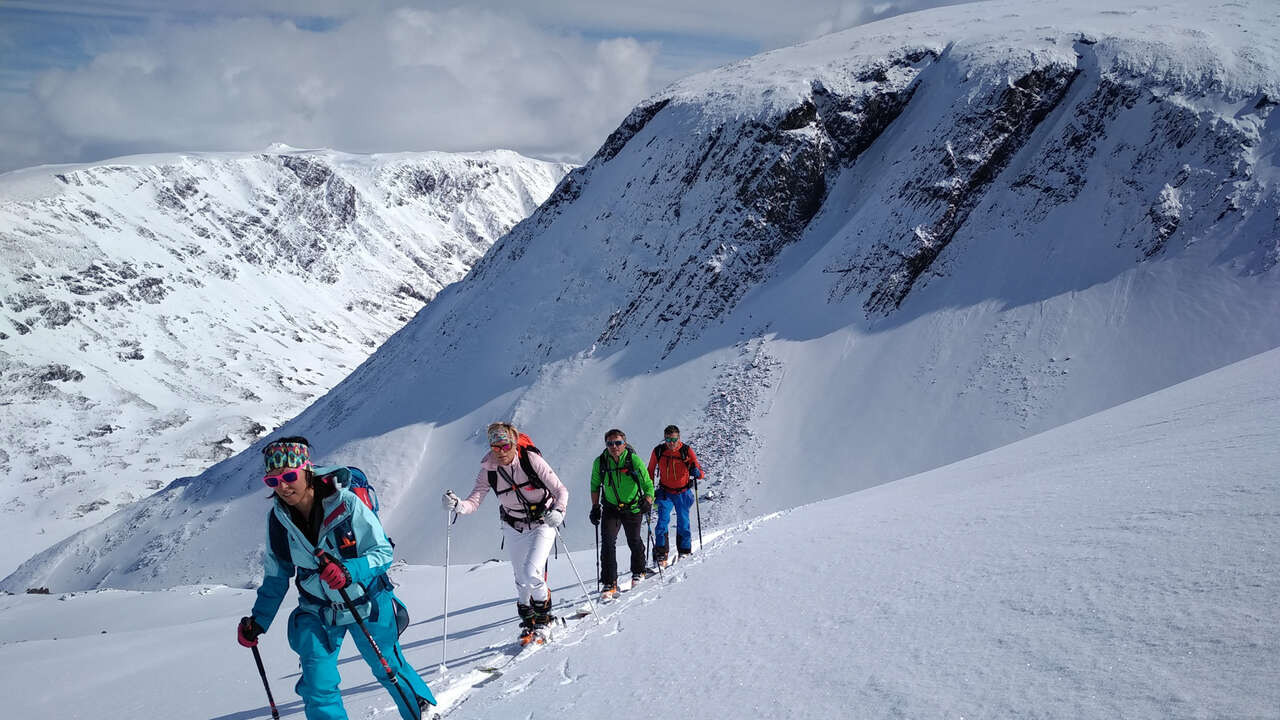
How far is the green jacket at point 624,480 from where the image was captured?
10.7 metres

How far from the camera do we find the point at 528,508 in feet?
27.3

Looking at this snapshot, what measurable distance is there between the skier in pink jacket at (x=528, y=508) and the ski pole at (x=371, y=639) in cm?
277

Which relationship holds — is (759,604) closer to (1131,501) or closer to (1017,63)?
(1131,501)

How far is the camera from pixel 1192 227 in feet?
102

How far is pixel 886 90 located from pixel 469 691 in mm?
47049

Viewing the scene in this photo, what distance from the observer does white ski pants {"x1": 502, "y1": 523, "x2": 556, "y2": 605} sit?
8242 mm

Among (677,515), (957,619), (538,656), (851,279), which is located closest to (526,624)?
(538,656)

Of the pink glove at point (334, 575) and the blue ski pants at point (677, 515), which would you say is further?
the blue ski pants at point (677, 515)

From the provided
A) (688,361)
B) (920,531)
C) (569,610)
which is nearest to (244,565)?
(688,361)

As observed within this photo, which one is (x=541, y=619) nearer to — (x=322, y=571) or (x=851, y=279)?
(x=322, y=571)

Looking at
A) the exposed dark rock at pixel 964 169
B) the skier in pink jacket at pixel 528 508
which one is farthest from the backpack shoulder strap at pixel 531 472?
the exposed dark rock at pixel 964 169

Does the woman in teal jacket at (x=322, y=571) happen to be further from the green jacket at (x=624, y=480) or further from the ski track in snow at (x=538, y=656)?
the green jacket at (x=624, y=480)

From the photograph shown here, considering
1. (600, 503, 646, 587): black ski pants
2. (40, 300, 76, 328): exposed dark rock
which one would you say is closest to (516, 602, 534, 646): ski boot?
(600, 503, 646, 587): black ski pants

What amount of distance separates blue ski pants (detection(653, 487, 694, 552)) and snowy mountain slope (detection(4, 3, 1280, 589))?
18.1 metres
